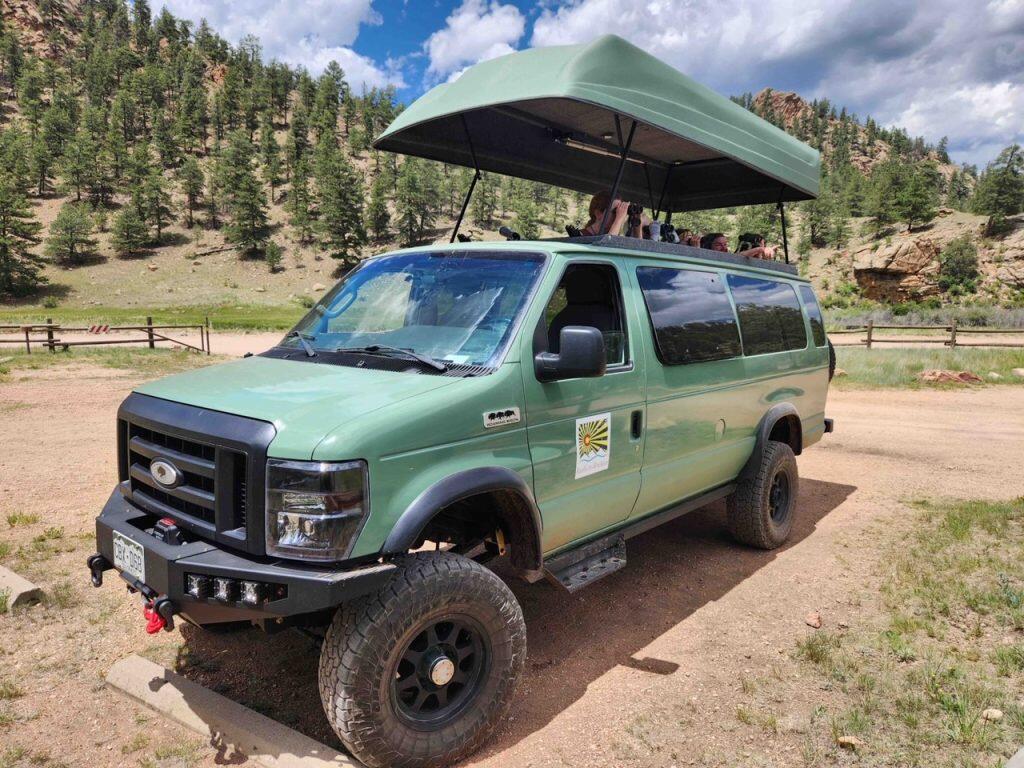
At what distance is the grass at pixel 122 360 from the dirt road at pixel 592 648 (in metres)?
10.5

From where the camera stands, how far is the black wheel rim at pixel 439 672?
280cm

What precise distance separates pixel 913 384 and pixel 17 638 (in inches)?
686

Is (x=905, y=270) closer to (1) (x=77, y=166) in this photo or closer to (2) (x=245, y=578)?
(2) (x=245, y=578)

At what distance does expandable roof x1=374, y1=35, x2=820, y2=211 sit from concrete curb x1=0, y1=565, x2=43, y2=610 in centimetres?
402

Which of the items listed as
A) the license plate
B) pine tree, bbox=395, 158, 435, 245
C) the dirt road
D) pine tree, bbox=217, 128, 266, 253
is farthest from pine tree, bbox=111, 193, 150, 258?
the license plate

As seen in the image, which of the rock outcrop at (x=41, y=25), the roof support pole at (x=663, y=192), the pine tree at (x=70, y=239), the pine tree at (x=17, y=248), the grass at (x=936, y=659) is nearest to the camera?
the grass at (x=936, y=659)

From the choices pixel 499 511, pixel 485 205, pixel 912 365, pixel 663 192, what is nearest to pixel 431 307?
pixel 499 511

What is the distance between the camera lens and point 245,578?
8.19 ft

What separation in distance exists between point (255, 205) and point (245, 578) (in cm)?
8509

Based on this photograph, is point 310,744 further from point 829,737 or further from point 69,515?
point 69,515

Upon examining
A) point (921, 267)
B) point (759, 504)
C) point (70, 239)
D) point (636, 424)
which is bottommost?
point (759, 504)

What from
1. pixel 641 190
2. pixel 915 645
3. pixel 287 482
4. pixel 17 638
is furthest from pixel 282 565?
pixel 641 190

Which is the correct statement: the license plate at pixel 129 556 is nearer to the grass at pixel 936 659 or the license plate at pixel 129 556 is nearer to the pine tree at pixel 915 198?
the grass at pixel 936 659

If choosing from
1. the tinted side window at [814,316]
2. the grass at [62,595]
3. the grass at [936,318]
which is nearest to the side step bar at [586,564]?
the grass at [62,595]
